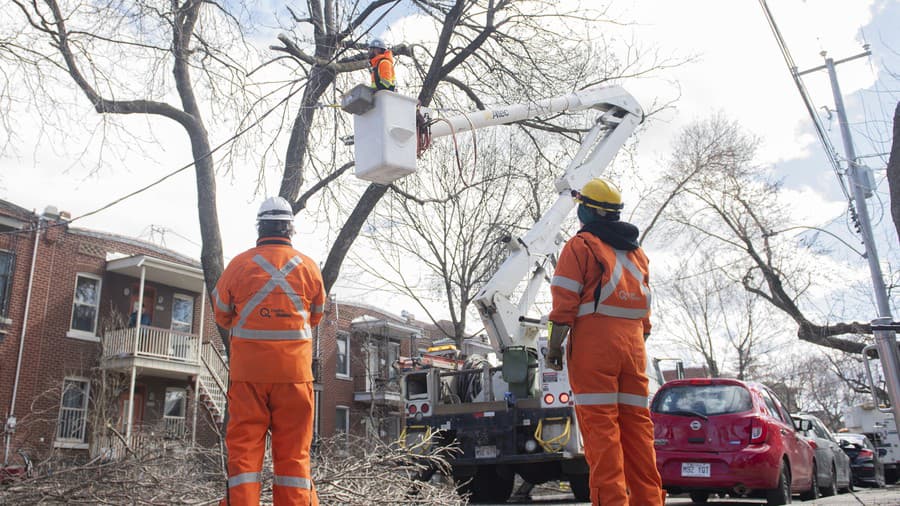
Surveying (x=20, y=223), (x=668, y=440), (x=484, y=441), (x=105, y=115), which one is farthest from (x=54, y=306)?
(x=668, y=440)

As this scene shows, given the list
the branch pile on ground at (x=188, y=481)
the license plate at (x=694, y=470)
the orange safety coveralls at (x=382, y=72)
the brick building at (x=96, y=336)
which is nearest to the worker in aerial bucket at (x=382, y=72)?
the orange safety coveralls at (x=382, y=72)

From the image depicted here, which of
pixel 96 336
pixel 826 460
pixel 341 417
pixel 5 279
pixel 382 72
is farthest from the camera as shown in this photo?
pixel 341 417

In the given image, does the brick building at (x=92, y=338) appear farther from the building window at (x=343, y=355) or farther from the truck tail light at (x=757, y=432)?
the truck tail light at (x=757, y=432)

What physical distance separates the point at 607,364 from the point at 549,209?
5.45 meters

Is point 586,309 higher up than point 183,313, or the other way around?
point 183,313

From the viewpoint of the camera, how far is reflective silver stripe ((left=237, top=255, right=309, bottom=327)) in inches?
180

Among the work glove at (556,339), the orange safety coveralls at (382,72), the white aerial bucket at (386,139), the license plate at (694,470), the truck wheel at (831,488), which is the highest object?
the orange safety coveralls at (382,72)

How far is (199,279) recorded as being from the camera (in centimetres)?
2364

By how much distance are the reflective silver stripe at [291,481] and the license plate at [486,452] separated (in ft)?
18.7

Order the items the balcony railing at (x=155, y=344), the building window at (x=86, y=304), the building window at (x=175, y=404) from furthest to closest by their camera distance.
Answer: the building window at (x=175, y=404)
the building window at (x=86, y=304)
the balcony railing at (x=155, y=344)

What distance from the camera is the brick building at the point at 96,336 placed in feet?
61.8

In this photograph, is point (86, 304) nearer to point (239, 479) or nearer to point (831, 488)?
point (831, 488)

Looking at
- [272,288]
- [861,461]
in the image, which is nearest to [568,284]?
[272,288]

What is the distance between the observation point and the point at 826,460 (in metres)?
11.0
